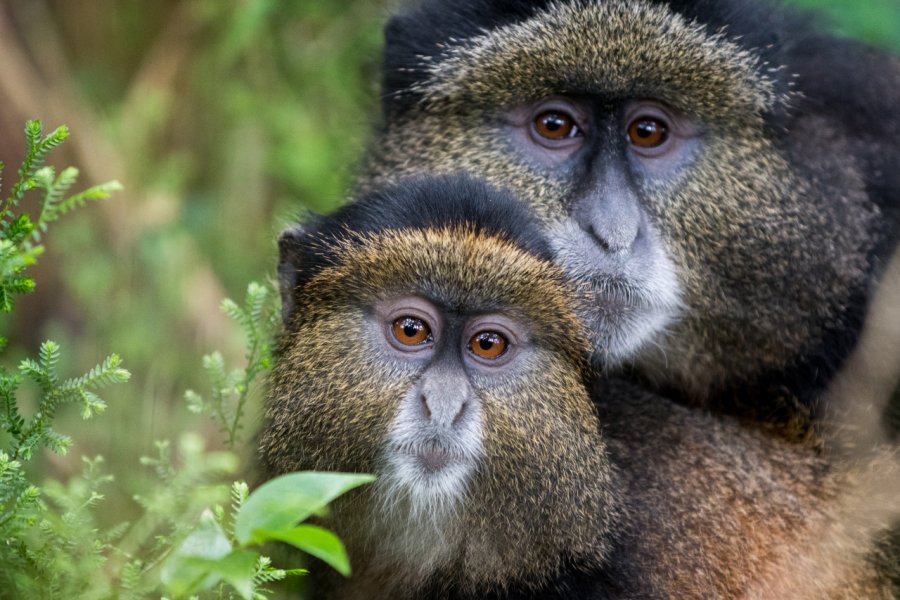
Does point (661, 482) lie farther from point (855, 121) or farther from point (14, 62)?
point (14, 62)

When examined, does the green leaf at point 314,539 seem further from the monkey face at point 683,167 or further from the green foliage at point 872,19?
the green foliage at point 872,19

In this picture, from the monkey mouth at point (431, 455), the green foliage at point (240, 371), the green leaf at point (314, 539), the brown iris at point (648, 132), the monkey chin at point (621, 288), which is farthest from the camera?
the brown iris at point (648, 132)

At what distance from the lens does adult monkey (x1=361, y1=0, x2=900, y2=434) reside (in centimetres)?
368

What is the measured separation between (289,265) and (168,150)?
15.1 ft

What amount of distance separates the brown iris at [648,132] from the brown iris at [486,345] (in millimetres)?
1029

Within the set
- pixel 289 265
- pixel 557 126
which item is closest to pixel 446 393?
pixel 289 265

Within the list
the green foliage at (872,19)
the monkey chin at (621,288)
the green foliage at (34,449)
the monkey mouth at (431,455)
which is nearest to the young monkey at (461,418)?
the monkey mouth at (431,455)

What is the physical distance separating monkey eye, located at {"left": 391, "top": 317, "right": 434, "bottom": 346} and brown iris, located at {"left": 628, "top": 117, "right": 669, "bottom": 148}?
111cm

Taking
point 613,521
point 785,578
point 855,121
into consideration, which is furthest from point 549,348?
point 855,121

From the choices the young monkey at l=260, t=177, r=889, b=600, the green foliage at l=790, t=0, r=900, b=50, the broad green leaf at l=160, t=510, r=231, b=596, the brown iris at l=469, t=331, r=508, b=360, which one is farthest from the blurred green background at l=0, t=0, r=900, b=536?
the broad green leaf at l=160, t=510, r=231, b=596

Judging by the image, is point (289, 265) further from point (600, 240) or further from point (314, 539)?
point (314, 539)

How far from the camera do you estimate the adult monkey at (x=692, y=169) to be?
3684 millimetres

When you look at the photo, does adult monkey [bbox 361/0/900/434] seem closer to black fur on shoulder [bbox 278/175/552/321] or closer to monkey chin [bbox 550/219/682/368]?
monkey chin [bbox 550/219/682/368]

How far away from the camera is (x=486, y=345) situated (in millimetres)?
3055
